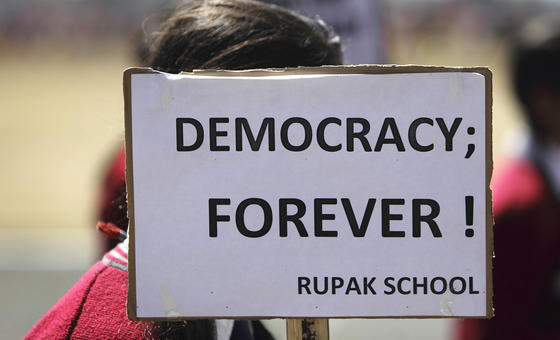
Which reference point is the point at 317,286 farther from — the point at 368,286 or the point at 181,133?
the point at 181,133

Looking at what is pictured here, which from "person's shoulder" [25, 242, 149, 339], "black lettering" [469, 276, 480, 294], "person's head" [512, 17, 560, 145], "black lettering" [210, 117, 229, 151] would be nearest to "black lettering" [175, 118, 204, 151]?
"black lettering" [210, 117, 229, 151]

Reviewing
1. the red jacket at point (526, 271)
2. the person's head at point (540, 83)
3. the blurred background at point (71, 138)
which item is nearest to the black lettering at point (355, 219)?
the blurred background at point (71, 138)

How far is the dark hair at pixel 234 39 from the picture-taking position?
1.46m

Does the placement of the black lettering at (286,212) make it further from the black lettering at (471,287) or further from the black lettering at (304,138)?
the black lettering at (471,287)

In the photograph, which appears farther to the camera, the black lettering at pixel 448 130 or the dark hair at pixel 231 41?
the dark hair at pixel 231 41

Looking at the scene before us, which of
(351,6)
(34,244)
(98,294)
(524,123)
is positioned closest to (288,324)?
(98,294)

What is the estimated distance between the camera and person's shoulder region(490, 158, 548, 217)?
260cm

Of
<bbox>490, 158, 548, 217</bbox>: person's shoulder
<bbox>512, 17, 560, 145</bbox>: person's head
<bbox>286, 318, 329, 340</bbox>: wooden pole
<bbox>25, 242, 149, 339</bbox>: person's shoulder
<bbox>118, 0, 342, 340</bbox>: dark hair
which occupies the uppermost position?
<bbox>512, 17, 560, 145</bbox>: person's head

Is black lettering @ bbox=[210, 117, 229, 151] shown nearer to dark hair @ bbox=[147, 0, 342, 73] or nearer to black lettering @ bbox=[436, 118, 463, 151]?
dark hair @ bbox=[147, 0, 342, 73]

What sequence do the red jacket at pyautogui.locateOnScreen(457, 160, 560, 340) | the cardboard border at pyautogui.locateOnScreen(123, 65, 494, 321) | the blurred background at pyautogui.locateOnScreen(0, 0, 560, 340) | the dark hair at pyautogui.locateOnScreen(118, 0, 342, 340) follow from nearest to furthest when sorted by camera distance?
the cardboard border at pyautogui.locateOnScreen(123, 65, 494, 321) < the dark hair at pyautogui.locateOnScreen(118, 0, 342, 340) < the red jacket at pyautogui.locateOnScreen(457, 160, 560, 340) < the blurred background at pyautogui.locateOnScreen(0, 0, 560, 340)

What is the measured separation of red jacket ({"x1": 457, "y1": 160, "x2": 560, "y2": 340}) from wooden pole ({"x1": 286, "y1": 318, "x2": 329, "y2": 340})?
4.45ft

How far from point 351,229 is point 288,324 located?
179mm

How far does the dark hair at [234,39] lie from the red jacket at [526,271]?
4.00 feet

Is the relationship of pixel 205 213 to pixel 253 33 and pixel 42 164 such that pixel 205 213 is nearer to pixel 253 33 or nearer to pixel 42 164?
pixel 253 33
